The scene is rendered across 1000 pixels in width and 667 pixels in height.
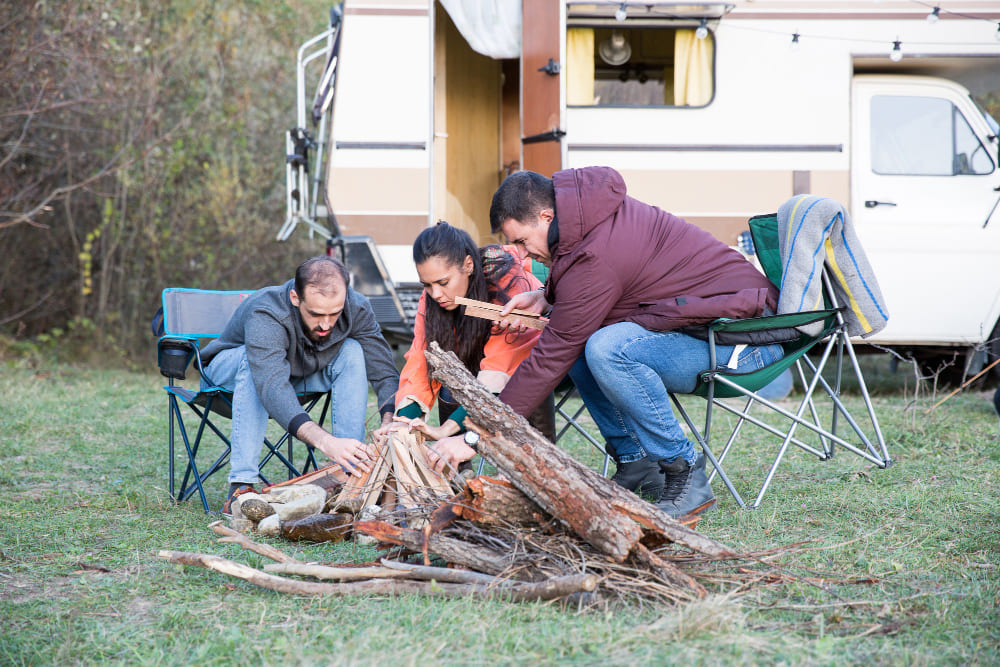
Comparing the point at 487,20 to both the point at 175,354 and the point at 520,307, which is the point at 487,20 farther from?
the point at 175,354

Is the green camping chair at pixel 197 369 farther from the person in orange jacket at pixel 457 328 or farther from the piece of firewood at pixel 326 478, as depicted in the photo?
the person in orange jacket at pixel 457 328

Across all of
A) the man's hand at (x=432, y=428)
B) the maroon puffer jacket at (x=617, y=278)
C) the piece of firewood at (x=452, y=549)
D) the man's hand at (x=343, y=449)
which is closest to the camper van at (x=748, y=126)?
the maroon puffer jacket at (x=617, y=278)

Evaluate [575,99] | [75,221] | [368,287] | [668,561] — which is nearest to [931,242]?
[575,99]

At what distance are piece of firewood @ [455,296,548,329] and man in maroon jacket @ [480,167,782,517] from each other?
48 millimetres

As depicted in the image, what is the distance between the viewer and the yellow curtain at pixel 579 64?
5152 millimetres

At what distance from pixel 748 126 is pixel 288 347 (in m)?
3.31

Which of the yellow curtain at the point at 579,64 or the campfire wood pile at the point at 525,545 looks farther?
the yellow curtain at the point at 579,64

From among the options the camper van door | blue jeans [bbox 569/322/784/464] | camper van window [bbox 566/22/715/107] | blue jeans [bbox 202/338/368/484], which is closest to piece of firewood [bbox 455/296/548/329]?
blue jeans [bbox 569/322/784/464]

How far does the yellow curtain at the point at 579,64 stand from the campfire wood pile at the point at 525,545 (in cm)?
329

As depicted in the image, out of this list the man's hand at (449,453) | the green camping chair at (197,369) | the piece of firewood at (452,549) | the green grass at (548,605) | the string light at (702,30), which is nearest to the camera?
the green grass at (548,605)

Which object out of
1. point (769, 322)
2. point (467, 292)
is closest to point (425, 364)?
point (467, 292)

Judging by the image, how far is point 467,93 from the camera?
624 cm

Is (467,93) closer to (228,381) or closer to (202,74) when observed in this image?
(202,74)

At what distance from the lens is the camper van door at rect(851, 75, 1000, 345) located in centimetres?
520
